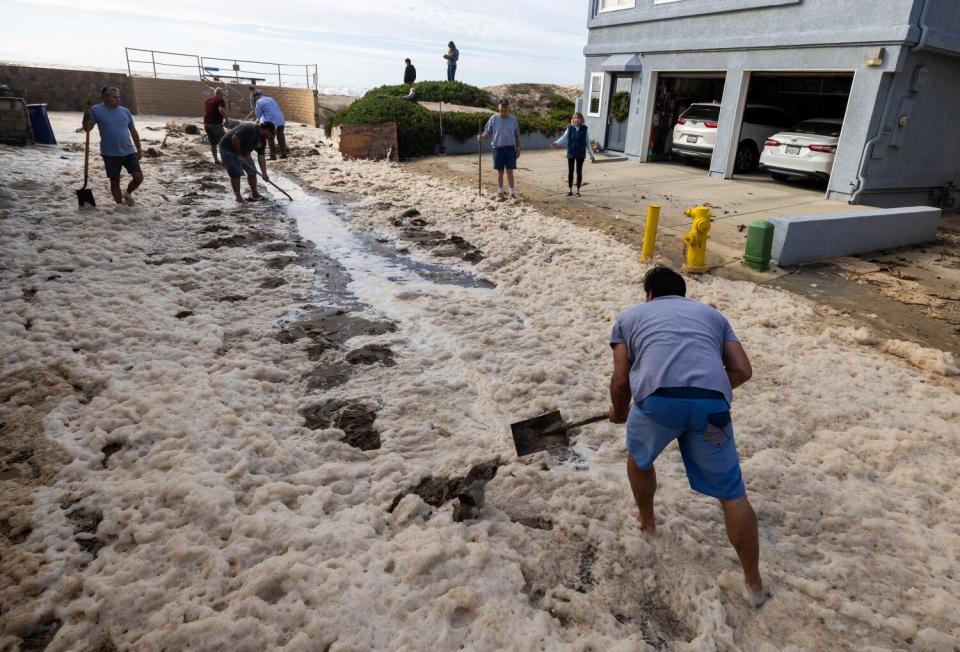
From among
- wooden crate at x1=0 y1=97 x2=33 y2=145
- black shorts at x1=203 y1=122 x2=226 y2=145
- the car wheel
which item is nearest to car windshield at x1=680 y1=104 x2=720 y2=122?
the car wheel

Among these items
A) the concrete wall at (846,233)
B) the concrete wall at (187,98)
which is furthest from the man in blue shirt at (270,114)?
the concrete wall at (187,98)

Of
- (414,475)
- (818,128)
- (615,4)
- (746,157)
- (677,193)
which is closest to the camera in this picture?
(414,475)

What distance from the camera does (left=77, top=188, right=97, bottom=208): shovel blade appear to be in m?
8.81

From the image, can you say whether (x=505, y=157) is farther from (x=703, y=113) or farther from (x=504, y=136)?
(x=703, y=113)

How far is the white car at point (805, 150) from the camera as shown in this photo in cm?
1171

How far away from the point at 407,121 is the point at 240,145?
8031mm

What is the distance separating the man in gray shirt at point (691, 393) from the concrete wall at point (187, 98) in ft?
89.6

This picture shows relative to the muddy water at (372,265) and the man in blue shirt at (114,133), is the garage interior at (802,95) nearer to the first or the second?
the muddy water at (372,265)

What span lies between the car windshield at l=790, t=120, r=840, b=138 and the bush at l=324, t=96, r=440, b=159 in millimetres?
10045

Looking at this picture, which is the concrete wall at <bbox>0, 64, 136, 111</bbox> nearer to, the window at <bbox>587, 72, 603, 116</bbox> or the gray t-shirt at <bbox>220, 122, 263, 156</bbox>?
the gray t-shirt at <bbox>220, 122, 263, 156</bbox>

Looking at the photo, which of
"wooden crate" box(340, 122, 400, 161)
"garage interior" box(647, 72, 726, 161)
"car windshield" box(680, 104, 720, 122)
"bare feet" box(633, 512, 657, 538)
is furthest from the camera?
"garage interior" box(647, 72, 726, 161)

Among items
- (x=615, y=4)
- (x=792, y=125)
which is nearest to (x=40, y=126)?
(x=615, y=4)

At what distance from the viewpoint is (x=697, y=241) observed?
6996mm

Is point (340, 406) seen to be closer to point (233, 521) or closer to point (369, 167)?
point (233, 521)
